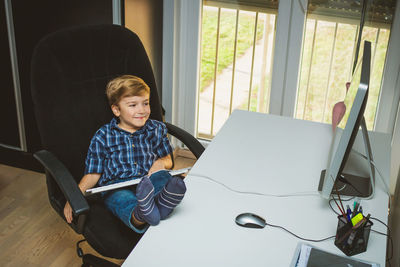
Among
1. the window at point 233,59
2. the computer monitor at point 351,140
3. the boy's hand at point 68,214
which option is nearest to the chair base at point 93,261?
the boy's hand at point 68,214

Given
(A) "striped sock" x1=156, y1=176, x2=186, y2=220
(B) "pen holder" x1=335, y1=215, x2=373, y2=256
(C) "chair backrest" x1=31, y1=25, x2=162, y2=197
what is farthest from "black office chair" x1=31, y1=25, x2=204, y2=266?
(B) "pen holder" x1=335, y1=215, x2=373, y2=256

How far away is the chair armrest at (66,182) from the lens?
4.28 feet

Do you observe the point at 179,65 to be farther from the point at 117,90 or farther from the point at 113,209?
the point at 113,209

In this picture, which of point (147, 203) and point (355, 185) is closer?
point (147, 203)

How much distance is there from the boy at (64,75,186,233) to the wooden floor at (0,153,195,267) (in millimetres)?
560

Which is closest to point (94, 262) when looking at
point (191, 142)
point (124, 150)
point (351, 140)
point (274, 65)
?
point (124, 150)

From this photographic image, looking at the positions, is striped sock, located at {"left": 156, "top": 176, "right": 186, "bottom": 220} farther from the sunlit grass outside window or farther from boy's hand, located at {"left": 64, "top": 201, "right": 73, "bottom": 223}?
the sunlit grass outside window

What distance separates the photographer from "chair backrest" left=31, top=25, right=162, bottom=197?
1.49 m

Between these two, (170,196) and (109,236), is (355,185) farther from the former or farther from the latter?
(109,236)

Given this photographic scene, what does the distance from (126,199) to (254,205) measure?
0.47 meters

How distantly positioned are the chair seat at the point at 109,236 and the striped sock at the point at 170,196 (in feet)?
0.93

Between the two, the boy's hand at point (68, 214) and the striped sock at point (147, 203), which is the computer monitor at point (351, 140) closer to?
the striped sock at point (147, 203)

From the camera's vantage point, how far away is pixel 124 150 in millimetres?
1697

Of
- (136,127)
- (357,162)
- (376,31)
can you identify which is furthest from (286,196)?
(376,31)
